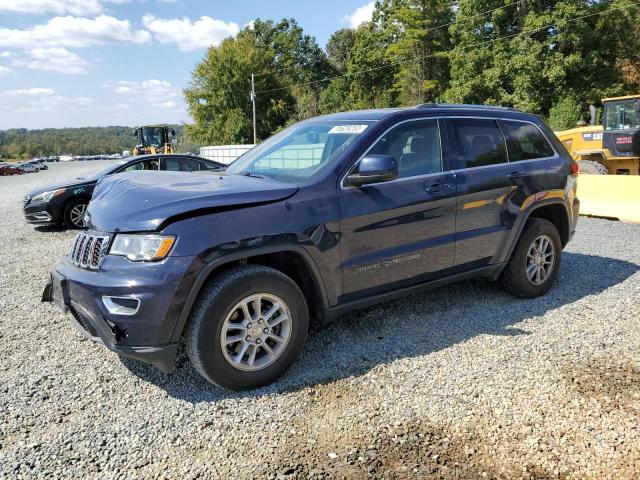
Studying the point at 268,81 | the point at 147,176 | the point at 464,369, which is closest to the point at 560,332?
the point at 464,369

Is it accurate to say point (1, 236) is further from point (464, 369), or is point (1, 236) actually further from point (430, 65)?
point (430, 65)

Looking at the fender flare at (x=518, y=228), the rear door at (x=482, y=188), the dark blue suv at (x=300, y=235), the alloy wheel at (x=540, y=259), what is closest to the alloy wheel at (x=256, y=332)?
the dark blue suv at (x=300, y=235)

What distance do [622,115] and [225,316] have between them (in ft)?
40.2

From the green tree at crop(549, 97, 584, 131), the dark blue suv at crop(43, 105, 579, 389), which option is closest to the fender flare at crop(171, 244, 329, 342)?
the dark blue suv at crop(43, 105, 579, 389)

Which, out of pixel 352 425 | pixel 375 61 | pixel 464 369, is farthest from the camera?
pixel 375 61

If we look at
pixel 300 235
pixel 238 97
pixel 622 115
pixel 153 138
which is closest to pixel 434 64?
pixel 238 97

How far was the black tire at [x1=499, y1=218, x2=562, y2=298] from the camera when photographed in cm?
→ 480

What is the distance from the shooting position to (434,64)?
4609 cm

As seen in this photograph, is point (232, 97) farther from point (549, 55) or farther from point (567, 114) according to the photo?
Answer: point (567, 114)

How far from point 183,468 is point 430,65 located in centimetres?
4784

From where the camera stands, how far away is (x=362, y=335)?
13.8 ft

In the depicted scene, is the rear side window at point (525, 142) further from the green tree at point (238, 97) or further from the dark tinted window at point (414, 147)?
the green tree at point (238, 97)

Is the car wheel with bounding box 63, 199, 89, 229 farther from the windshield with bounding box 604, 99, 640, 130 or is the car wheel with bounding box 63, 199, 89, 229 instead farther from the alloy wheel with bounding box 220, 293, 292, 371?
the windshield with bounding box 604, 99, 640, 130

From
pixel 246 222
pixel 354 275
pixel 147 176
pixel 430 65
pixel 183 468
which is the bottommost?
pixel 183 468
